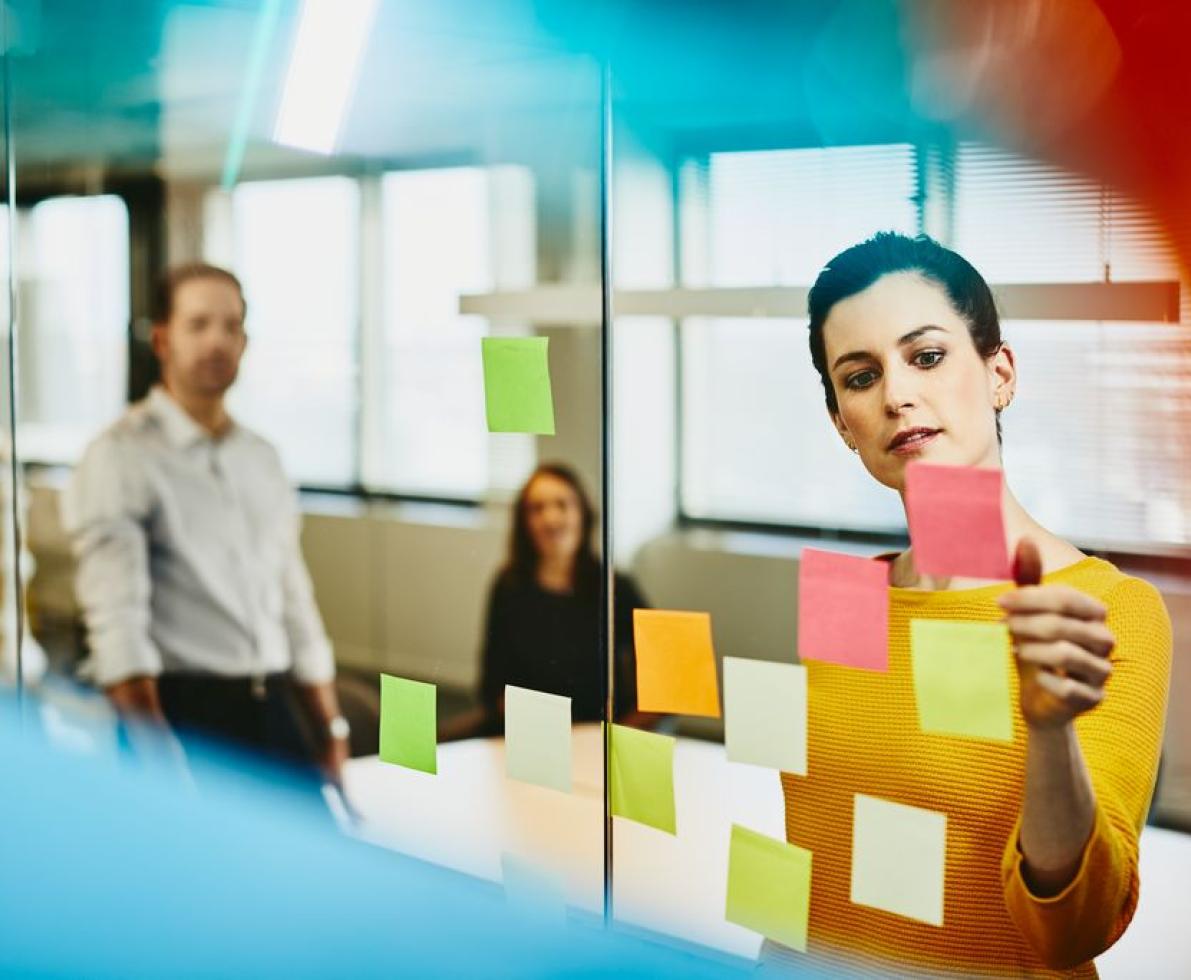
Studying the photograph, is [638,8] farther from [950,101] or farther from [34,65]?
[34,65]

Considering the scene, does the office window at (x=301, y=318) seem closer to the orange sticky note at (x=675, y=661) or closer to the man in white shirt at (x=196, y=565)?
the man in white shirt at (x=196, y=565)

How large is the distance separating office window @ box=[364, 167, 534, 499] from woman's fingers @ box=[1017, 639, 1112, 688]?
87.8 inches

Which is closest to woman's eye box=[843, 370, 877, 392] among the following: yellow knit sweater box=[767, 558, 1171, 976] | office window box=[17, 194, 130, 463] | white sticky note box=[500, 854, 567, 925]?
yellow knit sweater box=[767, 558, 1171, 976]

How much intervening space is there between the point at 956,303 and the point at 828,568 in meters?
0.30

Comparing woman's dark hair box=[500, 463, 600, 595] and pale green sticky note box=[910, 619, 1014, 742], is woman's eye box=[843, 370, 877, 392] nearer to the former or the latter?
pale green sticky note box=[910, 619, 1014, 742]

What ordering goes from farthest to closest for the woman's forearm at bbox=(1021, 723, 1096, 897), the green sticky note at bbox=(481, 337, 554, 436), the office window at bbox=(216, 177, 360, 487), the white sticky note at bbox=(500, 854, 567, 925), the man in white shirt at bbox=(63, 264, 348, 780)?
the office window at bbox=(216, 177, 360, 487) < the man in white shirt at bbox=(63, 264, 348, 780) < the white sticky note at bbox=(500, 854, 567, 925) < the green sticky note at bbox=(481, 337, 554, 436) < the woman's forearm at bbox=(1021, 723, 1096, 897)

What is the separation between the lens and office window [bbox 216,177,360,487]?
3.14m

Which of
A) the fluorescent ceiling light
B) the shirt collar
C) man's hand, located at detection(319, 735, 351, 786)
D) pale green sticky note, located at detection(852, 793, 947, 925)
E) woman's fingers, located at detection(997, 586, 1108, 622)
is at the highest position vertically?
the fluorescent ceiling light

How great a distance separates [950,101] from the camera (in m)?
1.46

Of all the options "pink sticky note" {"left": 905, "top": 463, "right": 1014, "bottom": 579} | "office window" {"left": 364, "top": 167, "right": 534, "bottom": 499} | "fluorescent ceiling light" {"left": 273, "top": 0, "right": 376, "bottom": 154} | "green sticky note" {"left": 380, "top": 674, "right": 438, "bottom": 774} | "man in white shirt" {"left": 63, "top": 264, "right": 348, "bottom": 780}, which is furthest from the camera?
"office window" {"left": 364, "top": 167, "right": 534, "bottom": 499}

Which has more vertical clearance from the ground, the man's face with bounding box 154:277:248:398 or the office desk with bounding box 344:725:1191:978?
the man's face with bounding box 154:277:248:398

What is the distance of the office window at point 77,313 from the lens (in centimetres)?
323

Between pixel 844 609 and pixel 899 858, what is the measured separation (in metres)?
0.25

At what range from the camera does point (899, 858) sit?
1308 millimetres
